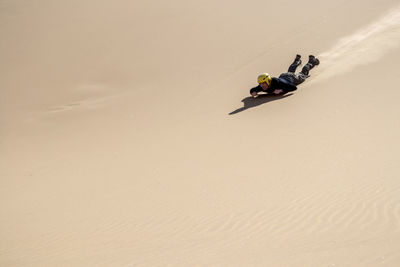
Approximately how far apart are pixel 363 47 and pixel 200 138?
16.9 feet

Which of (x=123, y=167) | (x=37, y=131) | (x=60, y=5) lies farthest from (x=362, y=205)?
(x=60, y=5)

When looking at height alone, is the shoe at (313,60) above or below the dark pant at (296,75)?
above

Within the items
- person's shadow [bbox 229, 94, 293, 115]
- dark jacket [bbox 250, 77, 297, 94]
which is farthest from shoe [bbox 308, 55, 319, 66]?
person's shadow [bbox 229, 94, 293, 115]

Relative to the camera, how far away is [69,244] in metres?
4.61

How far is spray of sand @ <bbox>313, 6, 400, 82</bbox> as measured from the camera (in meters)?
8.59

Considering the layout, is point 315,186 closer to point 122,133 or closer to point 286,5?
point 122,133

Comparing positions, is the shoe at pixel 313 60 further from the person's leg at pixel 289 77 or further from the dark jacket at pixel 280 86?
the dark jacket at pixel 280 86

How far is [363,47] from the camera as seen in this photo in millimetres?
9414

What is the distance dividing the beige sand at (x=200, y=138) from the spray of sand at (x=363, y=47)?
0.06 m

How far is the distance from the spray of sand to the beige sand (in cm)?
6

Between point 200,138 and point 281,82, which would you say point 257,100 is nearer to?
point 281,82

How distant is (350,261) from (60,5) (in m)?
15.6

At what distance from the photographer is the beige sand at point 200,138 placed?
4059 mm

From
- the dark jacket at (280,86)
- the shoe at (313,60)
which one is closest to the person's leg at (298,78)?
the dark jacket at (280,86)
